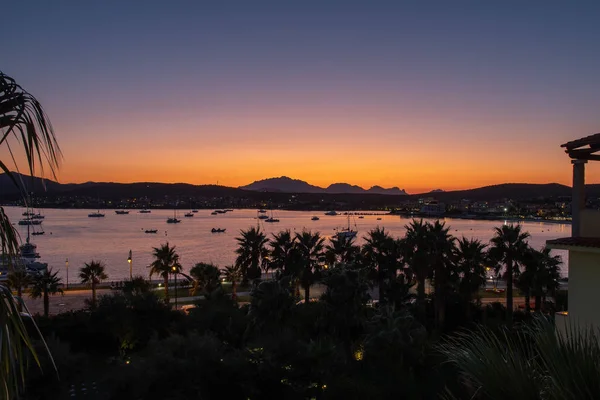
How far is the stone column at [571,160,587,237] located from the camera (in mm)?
8781

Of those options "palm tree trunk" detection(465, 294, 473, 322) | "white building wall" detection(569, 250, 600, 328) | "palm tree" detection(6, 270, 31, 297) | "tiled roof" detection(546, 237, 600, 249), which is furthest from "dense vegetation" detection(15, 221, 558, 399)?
"palm tree" detection(6, 270, 31, 297)

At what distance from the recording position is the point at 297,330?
70.4 feet

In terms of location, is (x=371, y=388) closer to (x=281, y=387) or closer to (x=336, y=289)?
(x=281, y=387)

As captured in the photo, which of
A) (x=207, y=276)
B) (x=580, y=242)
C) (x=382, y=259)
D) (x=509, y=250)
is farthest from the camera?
(x=207, y=276)

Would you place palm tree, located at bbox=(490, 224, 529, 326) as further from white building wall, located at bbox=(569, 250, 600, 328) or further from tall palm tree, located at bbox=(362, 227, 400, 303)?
white building wall, located at bbox=(569, 250, 600, 328)

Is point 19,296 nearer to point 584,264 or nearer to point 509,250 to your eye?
point 584,264

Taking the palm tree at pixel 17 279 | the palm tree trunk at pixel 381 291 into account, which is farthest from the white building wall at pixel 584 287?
the palm tree trunk at pixel 381 291

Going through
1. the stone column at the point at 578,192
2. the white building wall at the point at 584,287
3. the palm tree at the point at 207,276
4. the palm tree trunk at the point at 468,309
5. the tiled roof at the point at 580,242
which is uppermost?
the stone column at the point at 578,192

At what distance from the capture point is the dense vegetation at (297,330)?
577 inches

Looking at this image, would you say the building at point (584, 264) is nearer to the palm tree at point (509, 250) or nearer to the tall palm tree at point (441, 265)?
the tall palm tree at point (441, 265)

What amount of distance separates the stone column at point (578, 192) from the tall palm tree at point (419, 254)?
2016 centimetres

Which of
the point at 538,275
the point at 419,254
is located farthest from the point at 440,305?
the point at 538,275

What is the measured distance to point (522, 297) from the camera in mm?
41656

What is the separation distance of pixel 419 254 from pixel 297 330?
10.4 meters
